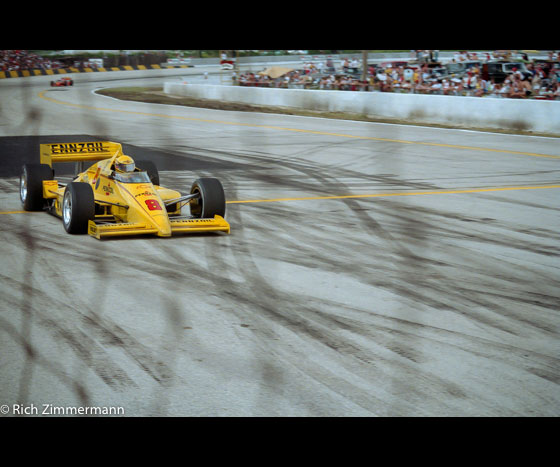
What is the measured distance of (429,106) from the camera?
21016mm

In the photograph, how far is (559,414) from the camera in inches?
152

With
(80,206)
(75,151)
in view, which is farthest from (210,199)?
(75,151)

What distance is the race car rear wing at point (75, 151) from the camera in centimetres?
930

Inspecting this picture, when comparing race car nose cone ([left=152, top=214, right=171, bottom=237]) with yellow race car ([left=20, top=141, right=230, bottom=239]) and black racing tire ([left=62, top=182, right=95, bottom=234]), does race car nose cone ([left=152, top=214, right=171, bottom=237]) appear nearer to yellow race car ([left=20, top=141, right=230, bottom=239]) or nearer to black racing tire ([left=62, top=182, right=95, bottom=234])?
yellow race car ([left=20, top=141, right=230, bottom=239])

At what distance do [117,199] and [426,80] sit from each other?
15967mm

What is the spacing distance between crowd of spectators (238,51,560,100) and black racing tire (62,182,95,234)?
338 inches

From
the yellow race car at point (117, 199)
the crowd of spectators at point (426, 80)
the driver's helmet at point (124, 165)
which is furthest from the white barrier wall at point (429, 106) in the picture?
the driver's helmet at point (124, 165)

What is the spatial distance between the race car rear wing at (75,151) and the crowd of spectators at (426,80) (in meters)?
7.24

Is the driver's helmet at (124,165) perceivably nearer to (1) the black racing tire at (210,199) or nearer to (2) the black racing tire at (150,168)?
(1) the black racing tire at (210,199)

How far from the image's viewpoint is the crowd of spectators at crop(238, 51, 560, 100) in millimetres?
19172

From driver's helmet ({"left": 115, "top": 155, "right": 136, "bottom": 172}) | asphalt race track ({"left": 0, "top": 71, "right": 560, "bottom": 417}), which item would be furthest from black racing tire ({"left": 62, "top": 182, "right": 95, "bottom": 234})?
driver's helmet ({"left": 115, "top": 155, "right": 136, "bottom": 172})
